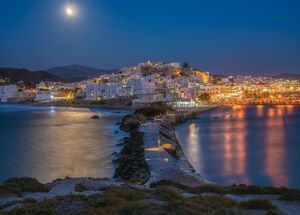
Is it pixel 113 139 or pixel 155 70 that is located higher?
pixel 155 70

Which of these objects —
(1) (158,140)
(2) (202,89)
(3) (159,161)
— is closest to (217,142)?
(1) (158,140)

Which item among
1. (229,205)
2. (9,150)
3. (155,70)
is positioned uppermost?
(155,70)

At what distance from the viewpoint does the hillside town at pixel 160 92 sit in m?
78.2

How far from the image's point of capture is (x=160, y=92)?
8050 cm

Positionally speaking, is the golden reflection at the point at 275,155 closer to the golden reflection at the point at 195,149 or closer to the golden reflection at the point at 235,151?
the golden reflection at the point at 235,151

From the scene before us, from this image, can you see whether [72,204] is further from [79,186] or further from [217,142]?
[217,142]

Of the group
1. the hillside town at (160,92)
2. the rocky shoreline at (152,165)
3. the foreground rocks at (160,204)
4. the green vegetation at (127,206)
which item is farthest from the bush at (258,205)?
the hillside town at (160,92)

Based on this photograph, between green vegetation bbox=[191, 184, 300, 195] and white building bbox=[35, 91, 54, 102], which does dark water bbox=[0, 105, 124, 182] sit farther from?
white building bbox=[35, 91, 54, 102]

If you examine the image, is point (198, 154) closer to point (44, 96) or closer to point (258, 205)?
point (258, 205)

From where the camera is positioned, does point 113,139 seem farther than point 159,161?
Yes

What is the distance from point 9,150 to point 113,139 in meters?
6.85

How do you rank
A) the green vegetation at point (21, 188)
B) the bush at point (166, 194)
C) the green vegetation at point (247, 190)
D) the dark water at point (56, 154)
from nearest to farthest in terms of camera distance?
the bush at point (166, 194) → the green vegetation at point (247, 190) → the green vegetation at point (21, 188) → the dark water at point (56, 154)

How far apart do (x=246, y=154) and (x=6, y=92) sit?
347 ft

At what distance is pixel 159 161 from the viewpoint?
594 inches
